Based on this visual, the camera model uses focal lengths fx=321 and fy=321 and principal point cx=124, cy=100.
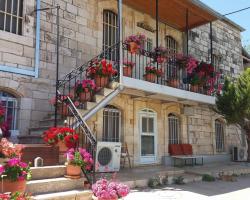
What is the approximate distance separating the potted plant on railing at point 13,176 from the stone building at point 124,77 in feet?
9.14

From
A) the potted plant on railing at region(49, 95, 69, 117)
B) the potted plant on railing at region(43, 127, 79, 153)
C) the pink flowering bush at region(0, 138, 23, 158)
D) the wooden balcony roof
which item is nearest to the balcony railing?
the wooden balcony roof

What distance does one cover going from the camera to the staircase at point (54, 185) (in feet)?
17.6

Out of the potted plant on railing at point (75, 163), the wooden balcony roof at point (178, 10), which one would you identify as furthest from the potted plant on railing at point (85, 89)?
the wooden balcony roof at point (178, 10)

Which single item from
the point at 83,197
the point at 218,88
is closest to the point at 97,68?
the point at 83,197

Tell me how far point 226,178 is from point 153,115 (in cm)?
319

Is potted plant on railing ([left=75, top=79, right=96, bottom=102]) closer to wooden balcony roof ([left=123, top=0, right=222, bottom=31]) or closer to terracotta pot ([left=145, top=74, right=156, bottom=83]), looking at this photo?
terracotta pot ([left=145, top=74, right=156, bottom=83])

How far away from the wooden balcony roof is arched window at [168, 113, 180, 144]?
3653 mm

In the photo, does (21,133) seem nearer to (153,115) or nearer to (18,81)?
(18,81)

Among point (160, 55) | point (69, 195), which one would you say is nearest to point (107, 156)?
point (69, 195)

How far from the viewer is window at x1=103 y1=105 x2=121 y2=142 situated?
9.83 m

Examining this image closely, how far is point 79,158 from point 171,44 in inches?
324

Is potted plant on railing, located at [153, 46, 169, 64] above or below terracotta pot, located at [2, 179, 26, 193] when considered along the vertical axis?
above

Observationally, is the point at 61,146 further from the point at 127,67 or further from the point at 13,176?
the point at 127,67

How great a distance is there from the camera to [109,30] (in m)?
10.7
